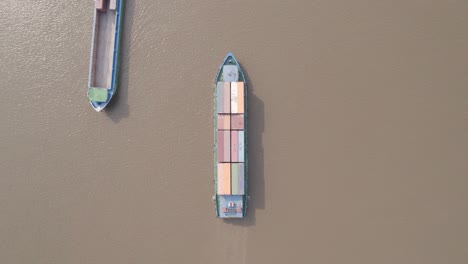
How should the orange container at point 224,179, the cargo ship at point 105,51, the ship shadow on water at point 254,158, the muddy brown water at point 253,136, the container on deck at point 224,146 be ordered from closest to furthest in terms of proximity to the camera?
the orange container at point 224,179, the container on deck at point 224,146, the muddy brown water at point 253,136, the ship shadow on water at point 254,158, the cargo ship at point 105,51

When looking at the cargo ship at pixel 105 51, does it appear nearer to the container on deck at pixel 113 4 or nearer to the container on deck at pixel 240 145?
the container on deck at pixel 113 4

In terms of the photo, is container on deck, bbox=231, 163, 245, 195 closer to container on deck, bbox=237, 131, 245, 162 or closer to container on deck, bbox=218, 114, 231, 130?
container on deck, bbox=237, 131, 245, 162

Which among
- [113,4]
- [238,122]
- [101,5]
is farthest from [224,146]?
[101,5]

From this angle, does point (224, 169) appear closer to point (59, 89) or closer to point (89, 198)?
point (89, 198)

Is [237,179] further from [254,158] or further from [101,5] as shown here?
[101,5]

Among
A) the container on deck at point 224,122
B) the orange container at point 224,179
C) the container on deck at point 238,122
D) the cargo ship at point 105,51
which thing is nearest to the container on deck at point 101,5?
the cargo ship at point 105,51

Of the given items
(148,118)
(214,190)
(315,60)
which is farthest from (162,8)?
(214,190)

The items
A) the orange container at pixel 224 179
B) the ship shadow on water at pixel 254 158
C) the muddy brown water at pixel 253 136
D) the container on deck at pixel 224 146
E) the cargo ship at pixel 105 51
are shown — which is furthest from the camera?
the cargo ship at pixel 105 51

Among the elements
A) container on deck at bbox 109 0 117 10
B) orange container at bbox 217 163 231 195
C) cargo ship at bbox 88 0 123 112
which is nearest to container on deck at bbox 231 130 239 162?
orange container at bbox 217 163 231 195
